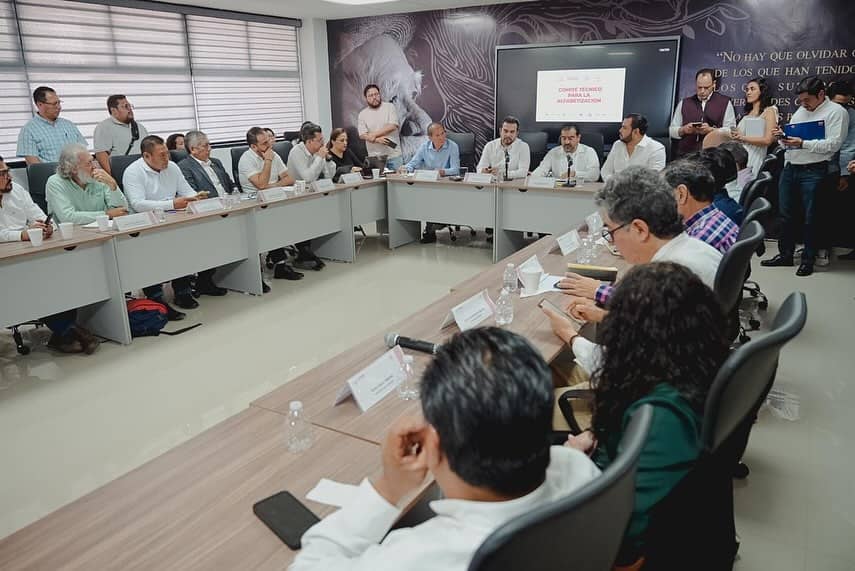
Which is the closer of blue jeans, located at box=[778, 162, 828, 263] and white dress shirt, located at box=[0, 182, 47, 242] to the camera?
white dress shirt, located at box=[0, 182, 47, 242]

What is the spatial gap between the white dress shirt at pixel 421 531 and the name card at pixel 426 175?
15.9 feet

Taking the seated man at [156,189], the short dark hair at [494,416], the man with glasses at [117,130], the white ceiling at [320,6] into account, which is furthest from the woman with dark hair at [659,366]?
the white ceiling at [320,6]

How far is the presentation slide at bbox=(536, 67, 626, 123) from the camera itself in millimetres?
6969

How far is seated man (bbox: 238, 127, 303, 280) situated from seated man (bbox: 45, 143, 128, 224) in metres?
1.18

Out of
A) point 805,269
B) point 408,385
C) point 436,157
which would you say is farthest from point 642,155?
point 408,385

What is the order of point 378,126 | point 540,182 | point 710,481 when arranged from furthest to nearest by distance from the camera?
point 378,126 < point 540,182 < point 710,481

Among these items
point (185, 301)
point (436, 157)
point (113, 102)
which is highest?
point (113, 102)

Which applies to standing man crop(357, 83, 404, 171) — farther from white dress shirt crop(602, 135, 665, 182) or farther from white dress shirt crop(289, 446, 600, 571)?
white dress shirt crop(289, 446, 600, 571)

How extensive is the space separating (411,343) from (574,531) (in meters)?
1.29

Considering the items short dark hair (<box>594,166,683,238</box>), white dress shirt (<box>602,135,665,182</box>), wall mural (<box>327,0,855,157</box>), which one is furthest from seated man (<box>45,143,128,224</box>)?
wall mural (<box>327,0,855,157</box>)

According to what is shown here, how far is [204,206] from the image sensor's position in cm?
441

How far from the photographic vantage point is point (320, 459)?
1427 mm

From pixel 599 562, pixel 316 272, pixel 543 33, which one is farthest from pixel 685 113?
pixel 599 562

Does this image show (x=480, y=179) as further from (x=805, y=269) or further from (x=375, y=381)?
(x=375, y=381)
